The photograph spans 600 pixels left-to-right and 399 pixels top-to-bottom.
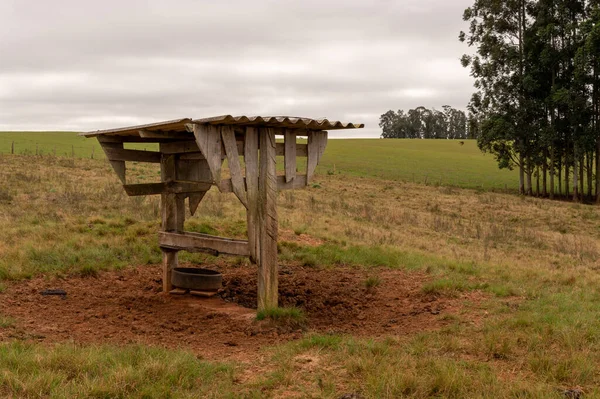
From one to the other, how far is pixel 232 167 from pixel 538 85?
31.9m

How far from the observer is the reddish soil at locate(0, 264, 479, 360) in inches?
251

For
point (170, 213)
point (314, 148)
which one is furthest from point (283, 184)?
point (170, 213)

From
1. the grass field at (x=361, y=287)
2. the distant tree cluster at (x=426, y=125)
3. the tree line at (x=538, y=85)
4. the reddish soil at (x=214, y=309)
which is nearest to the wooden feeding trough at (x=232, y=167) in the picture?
the reddish soil at (x=214, y=309)

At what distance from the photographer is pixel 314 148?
8.21 metres

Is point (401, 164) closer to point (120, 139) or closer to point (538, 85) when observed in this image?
point (538, 85)

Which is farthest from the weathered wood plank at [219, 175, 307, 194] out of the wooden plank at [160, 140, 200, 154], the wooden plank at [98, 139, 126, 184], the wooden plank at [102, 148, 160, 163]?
the wooden plank at [98, 139, 126, 184]

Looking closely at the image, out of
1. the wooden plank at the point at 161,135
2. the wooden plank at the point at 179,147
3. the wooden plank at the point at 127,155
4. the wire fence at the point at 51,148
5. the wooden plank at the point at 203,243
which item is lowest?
the wooden plank at the point at 203,243

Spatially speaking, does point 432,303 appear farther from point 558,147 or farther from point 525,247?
point 558,147

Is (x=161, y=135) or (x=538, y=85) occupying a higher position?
(x=538, y=85)

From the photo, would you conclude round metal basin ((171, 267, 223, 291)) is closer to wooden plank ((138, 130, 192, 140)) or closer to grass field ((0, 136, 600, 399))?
grass field ((0, 136, 600, 399))

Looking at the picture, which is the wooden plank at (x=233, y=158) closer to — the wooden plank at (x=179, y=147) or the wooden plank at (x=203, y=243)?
the wooden plank at (x=203, y=243)

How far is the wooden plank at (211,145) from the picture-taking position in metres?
6.61

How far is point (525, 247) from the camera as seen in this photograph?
1546 cm

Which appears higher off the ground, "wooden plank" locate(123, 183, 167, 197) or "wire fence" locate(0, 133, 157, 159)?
"wire fence" locate(0, 133, 157, 159)
